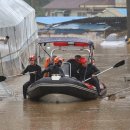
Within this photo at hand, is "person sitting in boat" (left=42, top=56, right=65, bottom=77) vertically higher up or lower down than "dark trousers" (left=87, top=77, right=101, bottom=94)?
higher up

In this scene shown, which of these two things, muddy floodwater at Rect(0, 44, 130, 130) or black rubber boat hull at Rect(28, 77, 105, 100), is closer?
muddy floodwater at Rect(0, 44, 130, 130)

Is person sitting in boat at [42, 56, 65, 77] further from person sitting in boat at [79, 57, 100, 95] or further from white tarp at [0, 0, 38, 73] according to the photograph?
white tarp at [0, 0, 38, 73]

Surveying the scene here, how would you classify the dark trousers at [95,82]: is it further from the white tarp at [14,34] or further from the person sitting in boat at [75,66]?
the white tarp at [14,34]

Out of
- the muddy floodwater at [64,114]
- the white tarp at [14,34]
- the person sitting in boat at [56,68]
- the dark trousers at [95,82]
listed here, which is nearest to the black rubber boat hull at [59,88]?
the muddy floodwater at [64,114]

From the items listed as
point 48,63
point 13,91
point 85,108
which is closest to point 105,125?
point 85,108

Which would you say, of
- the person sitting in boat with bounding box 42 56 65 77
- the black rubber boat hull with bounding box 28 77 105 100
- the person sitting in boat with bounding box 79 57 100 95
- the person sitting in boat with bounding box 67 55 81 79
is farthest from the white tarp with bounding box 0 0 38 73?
the black rubber boat hull with bounding box 28 77 105 100

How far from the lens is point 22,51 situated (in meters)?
28.7

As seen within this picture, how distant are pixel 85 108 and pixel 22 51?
43.0 ft

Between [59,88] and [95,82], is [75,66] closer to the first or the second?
[95,82]

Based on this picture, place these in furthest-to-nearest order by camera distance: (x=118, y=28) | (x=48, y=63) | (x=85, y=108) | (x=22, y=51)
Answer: (x=118, y=28) < (x=22, y=51) < (x=48, y=63) < (x=85, y=108)

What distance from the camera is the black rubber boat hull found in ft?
52.3

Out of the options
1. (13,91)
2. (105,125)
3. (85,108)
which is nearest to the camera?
(105,125)

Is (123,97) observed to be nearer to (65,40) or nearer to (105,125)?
(65,40)

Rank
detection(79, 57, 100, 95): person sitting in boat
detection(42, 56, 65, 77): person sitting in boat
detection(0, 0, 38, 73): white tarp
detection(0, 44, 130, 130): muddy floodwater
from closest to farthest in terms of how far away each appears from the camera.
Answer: detection(0, 44, 130, 130): muddy floodwater → detection(42, 56, 65, 77): person sitting in boat → detection(79, 57, 100, 95): person sitting in boat → detection(0, 0, 38, 73): white tarp
